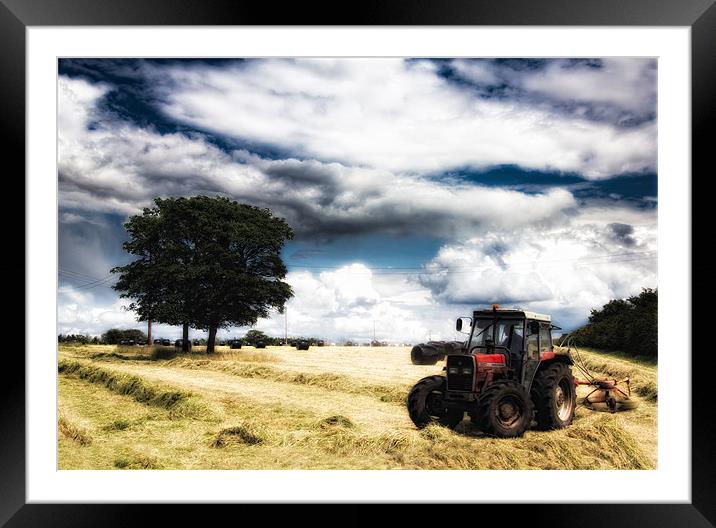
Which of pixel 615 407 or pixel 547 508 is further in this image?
pixel 615 407

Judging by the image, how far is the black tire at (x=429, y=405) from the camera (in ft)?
23.9

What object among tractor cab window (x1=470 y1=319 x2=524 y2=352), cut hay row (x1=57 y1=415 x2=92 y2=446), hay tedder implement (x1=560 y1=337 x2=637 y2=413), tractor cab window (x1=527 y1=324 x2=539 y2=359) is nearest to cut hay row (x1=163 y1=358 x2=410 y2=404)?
tractor cab window (x1=470 y1=319 x2=524 y2=352)

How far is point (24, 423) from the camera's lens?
5172mm

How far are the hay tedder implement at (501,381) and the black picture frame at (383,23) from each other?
154cm

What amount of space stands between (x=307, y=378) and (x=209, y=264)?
5.57 m

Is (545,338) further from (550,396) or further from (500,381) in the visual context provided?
(500,381)

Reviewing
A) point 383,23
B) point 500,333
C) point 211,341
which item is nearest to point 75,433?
point 500,333

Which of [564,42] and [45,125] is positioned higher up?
[564,42]

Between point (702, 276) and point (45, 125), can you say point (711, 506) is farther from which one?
point (45, 125)

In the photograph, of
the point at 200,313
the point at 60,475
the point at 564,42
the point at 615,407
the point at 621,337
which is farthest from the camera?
the point at 200,313

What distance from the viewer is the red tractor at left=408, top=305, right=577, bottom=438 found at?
6.79 meters

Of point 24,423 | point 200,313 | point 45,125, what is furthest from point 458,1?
point 200,313

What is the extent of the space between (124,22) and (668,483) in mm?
7107

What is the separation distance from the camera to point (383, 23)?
500 centimetres
